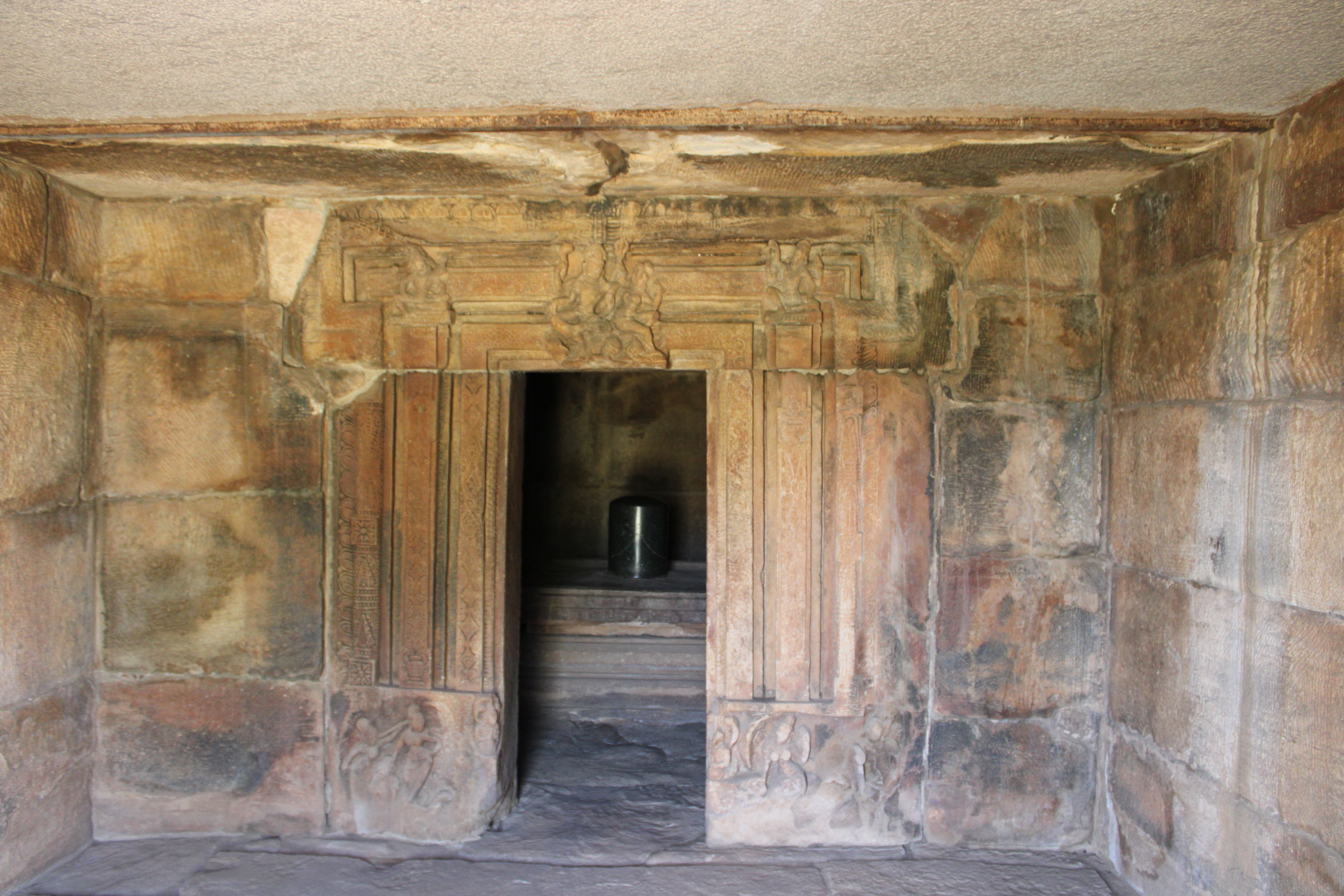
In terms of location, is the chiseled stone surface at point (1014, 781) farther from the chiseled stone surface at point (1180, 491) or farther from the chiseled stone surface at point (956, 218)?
the chiseled stone surface at point (956, 218)

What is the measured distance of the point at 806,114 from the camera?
2334mm

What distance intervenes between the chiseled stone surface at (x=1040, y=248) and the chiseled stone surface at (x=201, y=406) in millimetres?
2738

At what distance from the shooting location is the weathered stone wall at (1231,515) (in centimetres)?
209

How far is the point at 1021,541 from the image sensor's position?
10.2 ft

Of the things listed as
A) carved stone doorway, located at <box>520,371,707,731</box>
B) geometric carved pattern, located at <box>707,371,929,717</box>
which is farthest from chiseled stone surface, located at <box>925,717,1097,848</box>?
carved stone doorway, located at <box>520,371,707,731</box>

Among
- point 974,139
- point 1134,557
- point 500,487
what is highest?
point 974,139

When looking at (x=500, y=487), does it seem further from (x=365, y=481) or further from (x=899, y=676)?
(x=899, y=676)

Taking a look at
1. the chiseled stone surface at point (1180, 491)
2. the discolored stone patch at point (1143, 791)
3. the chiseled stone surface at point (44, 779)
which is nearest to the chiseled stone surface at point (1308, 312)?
the chiseled stone surface at point (1180, 491)

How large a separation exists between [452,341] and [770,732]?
1.99 metres

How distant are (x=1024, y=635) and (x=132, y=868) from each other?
345 cm

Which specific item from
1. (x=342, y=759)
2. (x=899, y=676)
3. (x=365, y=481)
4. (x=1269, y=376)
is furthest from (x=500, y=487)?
(x=1269, y=376)

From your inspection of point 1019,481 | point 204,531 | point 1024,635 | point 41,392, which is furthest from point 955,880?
point 41,392

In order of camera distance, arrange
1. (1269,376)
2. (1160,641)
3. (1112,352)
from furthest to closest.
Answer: (1112,352) → (1160,641) → (1269,376)

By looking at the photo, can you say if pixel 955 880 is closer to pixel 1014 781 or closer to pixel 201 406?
pixel 1014 781
